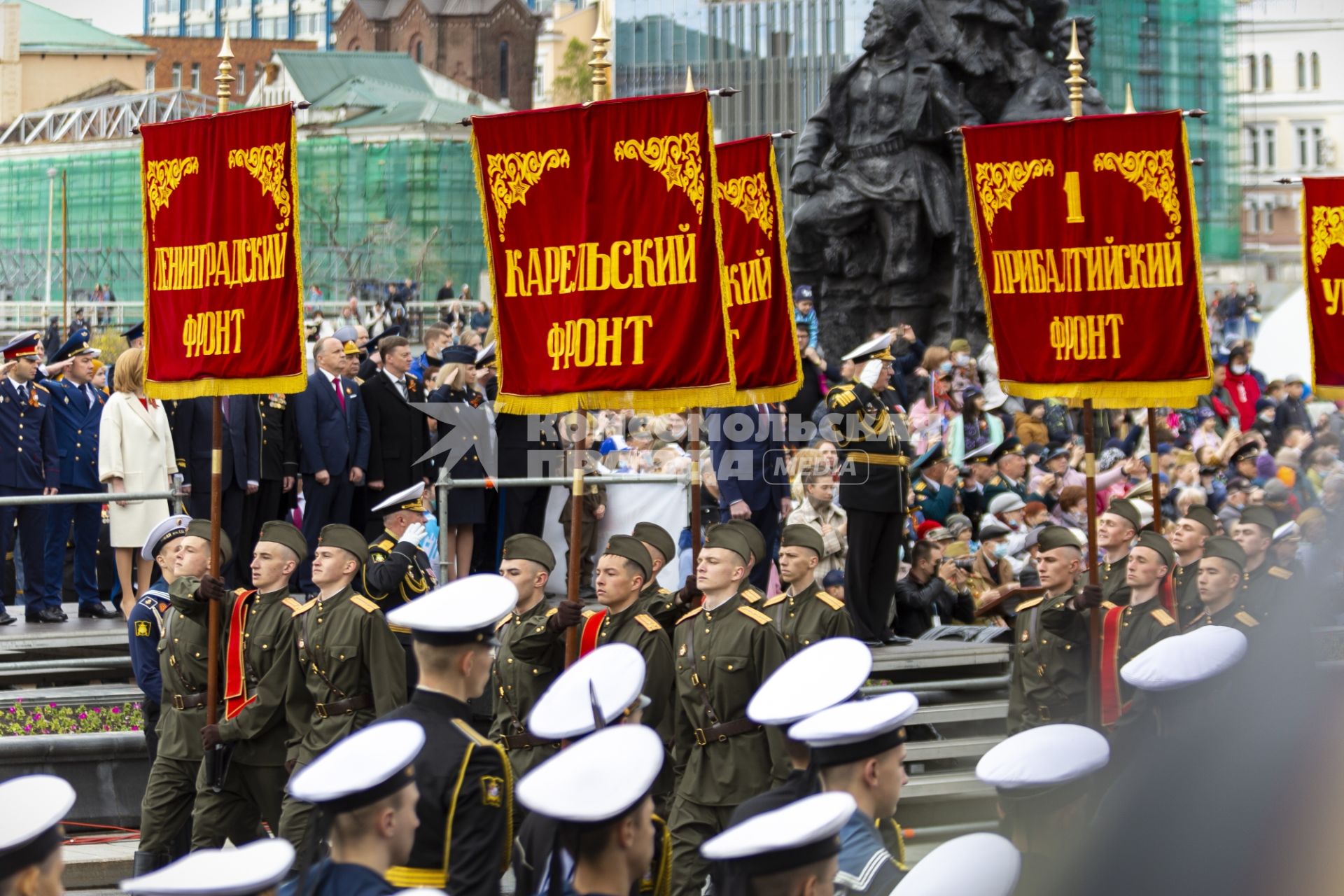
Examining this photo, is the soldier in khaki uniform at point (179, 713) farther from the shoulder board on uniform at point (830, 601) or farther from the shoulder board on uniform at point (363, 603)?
the shoulder board on uniform at point (830, 601)

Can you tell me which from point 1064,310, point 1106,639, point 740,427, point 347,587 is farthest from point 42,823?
point 740,427

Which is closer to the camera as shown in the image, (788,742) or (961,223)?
(788,742)

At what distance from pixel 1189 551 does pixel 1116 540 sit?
41 centimetres

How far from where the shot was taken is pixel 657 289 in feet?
28.3

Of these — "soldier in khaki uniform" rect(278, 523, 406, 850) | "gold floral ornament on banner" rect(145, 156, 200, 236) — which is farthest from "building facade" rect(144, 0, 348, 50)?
"soldier in khaki uniform" rect(278, 523, 406, 850)

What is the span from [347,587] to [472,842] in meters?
3.24

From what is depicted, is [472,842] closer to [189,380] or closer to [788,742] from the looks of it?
[788,742]

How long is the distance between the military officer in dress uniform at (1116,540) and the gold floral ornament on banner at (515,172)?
363 centimetres

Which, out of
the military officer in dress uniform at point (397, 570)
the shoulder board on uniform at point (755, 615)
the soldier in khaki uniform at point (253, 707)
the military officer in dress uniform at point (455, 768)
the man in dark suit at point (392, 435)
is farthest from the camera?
the man in dark suit at point (392, 435)

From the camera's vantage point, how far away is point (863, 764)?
187 inches

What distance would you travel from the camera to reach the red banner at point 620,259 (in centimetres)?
855

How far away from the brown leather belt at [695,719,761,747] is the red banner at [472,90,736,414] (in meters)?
1.45

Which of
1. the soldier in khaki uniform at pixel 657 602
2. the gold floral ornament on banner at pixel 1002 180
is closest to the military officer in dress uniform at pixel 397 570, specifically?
the soldier in khaki uniform at pixel 657 602

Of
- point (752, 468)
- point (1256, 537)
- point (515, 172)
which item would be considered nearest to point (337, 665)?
point (515, 172)
